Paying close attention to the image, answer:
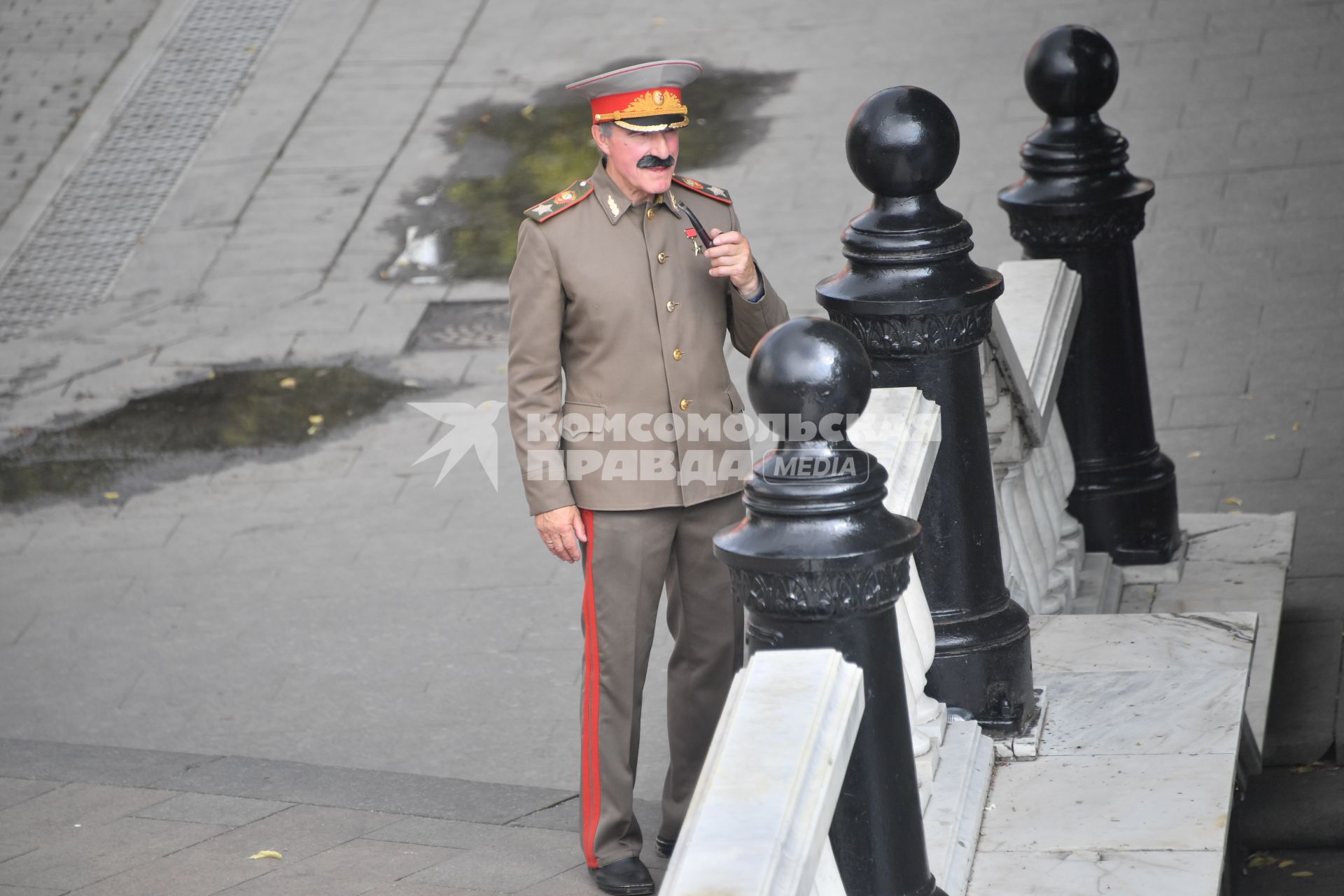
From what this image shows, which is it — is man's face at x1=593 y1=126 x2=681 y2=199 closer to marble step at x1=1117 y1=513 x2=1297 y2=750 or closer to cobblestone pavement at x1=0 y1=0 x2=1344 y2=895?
cobblestone pavement at x1=0 y1=0 x2=1344 y2=895

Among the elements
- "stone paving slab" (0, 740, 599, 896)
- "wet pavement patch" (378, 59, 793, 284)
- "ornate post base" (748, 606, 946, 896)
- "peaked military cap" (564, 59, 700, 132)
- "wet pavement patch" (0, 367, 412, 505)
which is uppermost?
"peaked military cap" (564, 59, 700, 132)

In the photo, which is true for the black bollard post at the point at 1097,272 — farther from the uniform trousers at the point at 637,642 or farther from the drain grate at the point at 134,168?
the drain grate at the point at 134,168

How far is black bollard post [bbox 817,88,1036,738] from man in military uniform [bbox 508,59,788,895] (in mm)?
374

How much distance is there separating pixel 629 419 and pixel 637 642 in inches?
20.8

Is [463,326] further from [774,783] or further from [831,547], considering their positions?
[774,783]

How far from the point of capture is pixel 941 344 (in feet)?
11.8

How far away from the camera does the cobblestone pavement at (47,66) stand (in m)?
11.6

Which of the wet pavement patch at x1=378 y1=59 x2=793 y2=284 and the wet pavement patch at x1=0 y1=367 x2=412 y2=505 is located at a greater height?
the wet pavement patch at x1=378 y1=59 x2=793 y2=284

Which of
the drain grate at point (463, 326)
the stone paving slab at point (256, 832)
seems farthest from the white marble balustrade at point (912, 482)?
the drain grate at point (463, 326)

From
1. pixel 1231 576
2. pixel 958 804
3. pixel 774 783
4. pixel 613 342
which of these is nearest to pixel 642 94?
pixel 613 342

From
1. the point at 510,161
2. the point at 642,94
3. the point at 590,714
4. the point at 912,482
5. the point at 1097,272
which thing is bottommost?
the point at 510,161

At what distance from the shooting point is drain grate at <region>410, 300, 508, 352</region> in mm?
8695

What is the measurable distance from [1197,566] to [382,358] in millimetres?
4674

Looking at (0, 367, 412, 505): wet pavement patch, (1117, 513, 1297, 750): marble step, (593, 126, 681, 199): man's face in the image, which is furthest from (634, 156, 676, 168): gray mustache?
(0, 367, 412, 505): wet pavement patch
